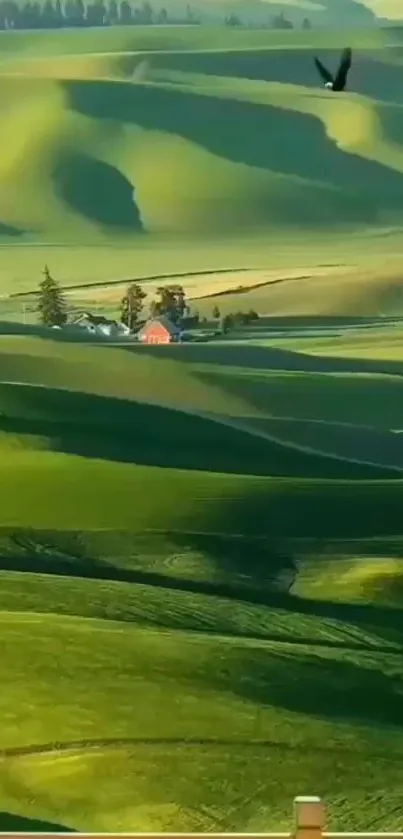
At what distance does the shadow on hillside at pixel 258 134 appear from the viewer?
1381mm

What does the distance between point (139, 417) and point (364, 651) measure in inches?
16.9

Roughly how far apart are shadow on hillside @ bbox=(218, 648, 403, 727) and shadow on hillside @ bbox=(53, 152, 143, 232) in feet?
2.00

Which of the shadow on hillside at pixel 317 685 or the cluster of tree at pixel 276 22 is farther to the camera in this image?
the cluster of tree at pixel 276 22

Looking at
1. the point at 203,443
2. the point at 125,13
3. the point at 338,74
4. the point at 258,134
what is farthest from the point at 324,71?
the point at 203,443

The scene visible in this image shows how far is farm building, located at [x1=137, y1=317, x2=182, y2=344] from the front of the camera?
1.37 meters

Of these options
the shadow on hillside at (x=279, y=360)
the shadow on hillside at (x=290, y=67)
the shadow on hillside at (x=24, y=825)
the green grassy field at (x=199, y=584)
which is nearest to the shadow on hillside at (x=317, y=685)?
the green grassy field at (x=199, y=584)

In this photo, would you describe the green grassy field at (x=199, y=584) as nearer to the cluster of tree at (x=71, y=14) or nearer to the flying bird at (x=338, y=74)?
the flying bird at (x=338, y=74)

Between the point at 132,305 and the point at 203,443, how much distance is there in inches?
8.4

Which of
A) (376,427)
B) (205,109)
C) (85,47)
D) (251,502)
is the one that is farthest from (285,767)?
(85,47)

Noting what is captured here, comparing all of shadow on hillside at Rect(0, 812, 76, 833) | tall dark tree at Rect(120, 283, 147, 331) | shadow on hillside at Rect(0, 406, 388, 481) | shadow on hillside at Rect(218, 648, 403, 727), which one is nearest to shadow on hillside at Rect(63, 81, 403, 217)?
tall dark tree at Rect(120, 283, 147, 331)

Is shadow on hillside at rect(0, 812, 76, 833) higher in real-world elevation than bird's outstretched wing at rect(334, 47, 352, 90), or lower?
lower

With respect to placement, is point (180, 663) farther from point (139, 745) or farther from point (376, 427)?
point (376, 427)

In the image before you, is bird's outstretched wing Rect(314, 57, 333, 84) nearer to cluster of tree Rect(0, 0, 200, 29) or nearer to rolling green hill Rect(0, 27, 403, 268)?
rolling green hill Rect(0, 27, 403, 268)

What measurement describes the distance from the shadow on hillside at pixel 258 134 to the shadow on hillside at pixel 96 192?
0.25 ft
